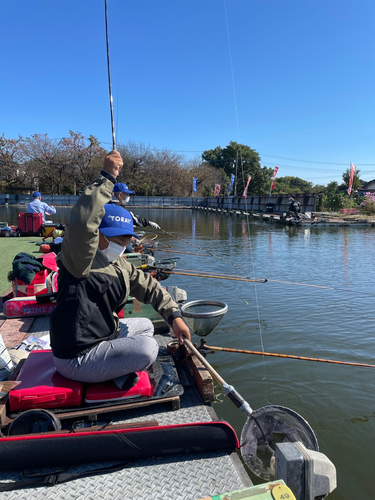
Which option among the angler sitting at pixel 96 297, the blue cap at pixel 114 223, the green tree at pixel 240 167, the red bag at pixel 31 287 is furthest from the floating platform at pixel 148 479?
the green tree at pixel 240 167

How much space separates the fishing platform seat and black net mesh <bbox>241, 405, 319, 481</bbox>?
0.82 m

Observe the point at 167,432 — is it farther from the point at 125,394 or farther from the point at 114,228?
the point at 114,228

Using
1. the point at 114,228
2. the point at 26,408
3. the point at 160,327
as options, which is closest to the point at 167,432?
the point at 26,408

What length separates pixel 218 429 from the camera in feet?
7.95

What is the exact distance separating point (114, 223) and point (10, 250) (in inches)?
335

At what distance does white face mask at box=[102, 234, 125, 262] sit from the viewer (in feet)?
8.84

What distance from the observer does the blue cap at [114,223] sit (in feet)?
8.69

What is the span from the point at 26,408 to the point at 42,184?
52.2m

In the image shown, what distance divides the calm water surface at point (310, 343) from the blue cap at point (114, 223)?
2190 millimetres

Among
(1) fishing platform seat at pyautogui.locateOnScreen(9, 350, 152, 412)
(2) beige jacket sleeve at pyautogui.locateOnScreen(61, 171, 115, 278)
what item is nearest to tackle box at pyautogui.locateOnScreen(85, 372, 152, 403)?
(1) fishing platform seat at pyautogui.locateOnScreen(9, 350, 152, 412)

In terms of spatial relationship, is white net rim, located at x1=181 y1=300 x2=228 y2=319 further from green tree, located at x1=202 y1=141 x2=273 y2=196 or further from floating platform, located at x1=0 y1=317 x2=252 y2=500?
green tree, located at x1=202 y1=141 x2=273 y2=196

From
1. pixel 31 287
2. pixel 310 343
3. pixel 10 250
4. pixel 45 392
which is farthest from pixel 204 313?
pixel 10 250

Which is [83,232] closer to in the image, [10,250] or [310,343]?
[310,343]

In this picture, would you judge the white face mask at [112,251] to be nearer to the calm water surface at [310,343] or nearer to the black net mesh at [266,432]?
the black net mesh at [266,432]
